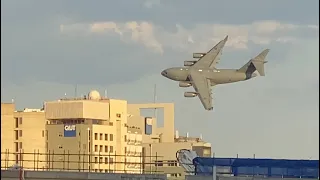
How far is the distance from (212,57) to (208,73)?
207 centimetres

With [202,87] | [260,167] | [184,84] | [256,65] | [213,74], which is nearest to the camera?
[260,167]

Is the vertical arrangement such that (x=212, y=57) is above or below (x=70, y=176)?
above

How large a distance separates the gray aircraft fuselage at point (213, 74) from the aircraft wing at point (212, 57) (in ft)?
2.40

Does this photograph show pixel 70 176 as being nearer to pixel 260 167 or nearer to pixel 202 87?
pixel 260 167

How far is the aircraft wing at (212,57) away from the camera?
104 metres

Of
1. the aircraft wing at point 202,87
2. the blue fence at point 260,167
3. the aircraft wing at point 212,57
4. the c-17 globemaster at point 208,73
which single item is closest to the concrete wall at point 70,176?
the blue fence at point 260,167

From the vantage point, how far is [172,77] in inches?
4001

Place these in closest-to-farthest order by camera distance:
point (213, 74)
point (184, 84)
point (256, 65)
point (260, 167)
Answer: point (260, 167) < point (184, 84) < point (213, 74) < point (256, 65)

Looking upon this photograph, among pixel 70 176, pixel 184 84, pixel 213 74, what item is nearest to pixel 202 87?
pixel 184 84

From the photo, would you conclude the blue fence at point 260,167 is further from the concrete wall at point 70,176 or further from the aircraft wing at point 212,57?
the aircraft wing at point 212,57

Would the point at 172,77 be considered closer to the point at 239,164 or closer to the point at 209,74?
the point at 209,74

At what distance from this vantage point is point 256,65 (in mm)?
106000

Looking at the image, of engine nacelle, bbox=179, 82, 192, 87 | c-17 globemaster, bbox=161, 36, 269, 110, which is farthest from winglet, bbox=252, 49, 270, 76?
engine nacelle, bbox=179, 82, 192, 87

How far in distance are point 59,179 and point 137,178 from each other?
3514 millimetres
